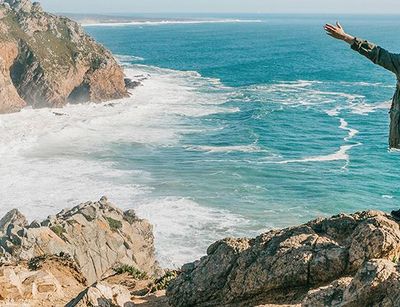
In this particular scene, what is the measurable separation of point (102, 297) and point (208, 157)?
40.6 meters

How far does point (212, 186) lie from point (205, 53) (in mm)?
124934

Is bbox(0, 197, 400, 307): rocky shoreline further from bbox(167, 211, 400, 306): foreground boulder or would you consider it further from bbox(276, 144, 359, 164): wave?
bbox(276, 144, 359, 164): wave

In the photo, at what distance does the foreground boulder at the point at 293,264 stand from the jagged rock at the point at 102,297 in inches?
51.3

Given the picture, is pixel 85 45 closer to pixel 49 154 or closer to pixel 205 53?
pixel 49 154

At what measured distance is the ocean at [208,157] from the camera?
123 ft

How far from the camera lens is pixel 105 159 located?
50.8 metres

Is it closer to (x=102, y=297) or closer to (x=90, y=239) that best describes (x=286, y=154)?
(x=90, y=239)

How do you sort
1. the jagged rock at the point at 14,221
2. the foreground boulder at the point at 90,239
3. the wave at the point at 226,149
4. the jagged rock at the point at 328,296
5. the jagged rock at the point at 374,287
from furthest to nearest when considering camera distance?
1. the wave at the point at 226,149
2. the jagged rock at the point at 14,221
3. the foreground boulder at the point at 90,239
4. the jagged rock at the point at 328,296
5. the jagged rock at the point at 374,287

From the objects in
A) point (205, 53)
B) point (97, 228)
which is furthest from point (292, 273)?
point (205, 53)

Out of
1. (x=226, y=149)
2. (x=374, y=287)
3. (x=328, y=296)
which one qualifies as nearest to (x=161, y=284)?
(x=328, y=296)

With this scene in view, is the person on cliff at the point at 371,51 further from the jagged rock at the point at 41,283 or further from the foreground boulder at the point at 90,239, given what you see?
the foreground boulder at the point at 90,239

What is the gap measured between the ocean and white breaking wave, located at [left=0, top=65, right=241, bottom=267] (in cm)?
13

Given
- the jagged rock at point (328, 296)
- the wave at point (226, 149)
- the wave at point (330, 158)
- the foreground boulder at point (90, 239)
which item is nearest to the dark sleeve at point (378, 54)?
the jagged rock at point (328, 296)

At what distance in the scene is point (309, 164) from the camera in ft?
166
